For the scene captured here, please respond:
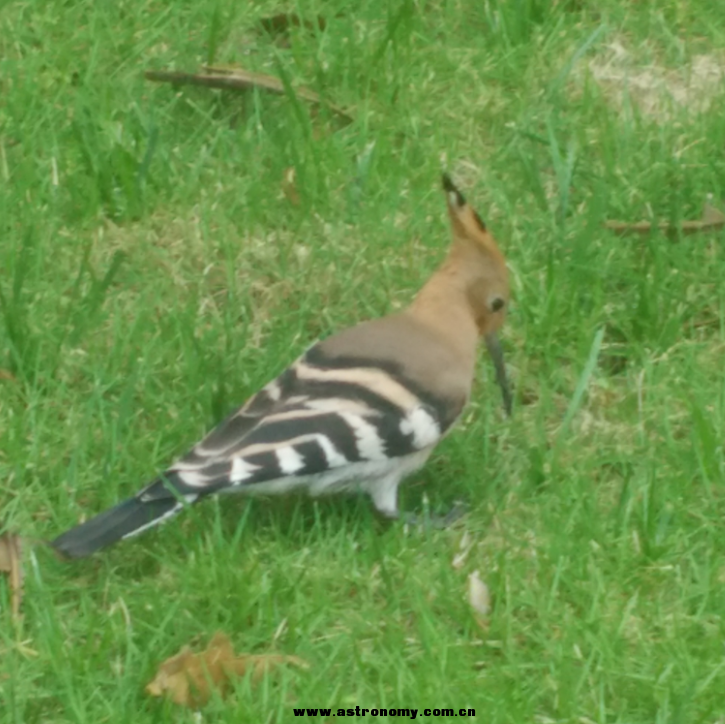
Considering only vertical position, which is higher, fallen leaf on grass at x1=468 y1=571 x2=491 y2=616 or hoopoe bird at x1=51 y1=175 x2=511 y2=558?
hoopoe bird at x1=51 y1=175 x2=511 y2=558

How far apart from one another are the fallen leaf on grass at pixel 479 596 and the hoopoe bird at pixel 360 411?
259mm

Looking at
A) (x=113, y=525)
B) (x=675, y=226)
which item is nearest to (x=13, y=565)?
(x=113, y=525)

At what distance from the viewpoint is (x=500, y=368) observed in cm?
371

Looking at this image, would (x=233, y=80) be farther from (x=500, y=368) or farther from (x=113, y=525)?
(x=113, y=525)

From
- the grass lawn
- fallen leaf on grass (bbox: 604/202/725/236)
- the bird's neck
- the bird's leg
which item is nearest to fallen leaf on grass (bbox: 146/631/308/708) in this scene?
the grass lawn

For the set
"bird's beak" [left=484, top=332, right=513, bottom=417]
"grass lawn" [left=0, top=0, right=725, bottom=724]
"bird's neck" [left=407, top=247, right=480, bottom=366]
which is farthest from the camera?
"bird's beak" [left=484, top=332, right=513, bottom=417]

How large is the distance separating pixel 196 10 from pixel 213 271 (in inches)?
40.8

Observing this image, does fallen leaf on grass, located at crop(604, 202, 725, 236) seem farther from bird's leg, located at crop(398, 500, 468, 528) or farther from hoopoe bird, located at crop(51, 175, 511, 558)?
bird's leg, located at crop(398, 500, 468, 528)

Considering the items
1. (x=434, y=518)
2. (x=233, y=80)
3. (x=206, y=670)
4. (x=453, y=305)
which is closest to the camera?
(x=206, y=670)

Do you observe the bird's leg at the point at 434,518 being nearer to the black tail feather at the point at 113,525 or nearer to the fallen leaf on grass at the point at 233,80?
the black tail feather at the point at 113,525

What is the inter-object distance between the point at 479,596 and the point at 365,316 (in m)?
1.03

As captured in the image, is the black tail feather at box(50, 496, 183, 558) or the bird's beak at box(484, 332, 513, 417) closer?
the black tail feather at box(50, 496, 183, 558)

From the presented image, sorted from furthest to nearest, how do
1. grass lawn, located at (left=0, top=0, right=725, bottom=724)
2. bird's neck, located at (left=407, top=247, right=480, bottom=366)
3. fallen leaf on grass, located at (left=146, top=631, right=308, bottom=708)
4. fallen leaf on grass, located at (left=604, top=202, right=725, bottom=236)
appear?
fallen leaf on grass, located at (left=604, top=202, right=725, bottom=236) → bird's neck, located at (left=407, top=247, right=480, bottom=366) → grass lawn, located at (left=0, top=0, right=725, bottom=724) → fallen leaf on grass, located at (left=146, top=631, right=308, bottom=708)

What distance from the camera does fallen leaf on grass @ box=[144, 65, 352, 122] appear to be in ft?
14.8
